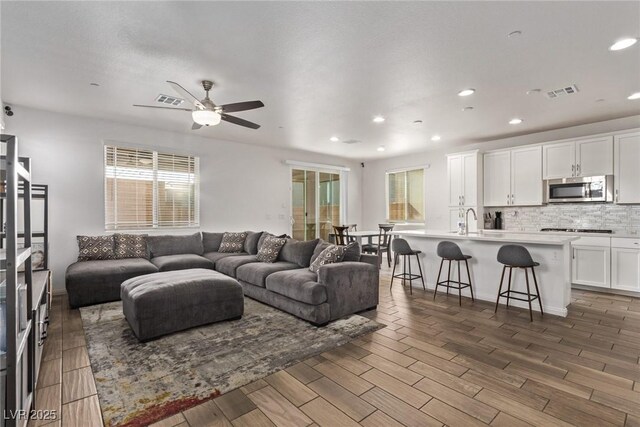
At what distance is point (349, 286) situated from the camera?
148 inches

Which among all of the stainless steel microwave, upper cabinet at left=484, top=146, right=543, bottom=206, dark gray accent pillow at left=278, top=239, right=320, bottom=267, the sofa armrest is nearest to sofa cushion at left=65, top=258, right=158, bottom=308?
dark gray accent pillow at left=278, top=239, right=320, bottom=267

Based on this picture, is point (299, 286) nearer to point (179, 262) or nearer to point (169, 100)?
point (179, 262)

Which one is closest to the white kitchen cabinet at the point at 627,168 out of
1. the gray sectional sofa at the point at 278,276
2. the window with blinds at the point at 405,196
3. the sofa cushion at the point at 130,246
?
the window with blinds at the point at 405,196

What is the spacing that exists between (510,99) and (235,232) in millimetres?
5238

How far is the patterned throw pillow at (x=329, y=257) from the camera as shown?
3.90 meters

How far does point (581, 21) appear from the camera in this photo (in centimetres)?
248

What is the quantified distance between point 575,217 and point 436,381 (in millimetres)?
5002

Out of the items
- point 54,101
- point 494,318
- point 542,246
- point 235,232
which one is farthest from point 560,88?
point 54,101

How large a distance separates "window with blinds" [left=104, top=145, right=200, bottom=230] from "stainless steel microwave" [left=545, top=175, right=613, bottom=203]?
21.6ft

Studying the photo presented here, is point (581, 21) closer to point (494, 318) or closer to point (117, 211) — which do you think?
point (494, 318)

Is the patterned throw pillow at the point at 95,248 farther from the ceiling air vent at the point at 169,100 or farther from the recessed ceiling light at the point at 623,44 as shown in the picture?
the recessed ceiling light at the point at 623,44

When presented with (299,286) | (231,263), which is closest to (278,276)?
(299,286)

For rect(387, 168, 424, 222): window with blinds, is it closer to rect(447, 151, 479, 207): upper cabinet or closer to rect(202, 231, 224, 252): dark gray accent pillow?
rect(447, 151, 479, 207): upper cabinet

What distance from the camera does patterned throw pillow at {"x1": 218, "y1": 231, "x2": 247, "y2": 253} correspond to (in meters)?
5.96
